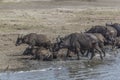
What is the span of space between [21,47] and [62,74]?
15.1 feet

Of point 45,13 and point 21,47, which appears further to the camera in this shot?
point 45,13

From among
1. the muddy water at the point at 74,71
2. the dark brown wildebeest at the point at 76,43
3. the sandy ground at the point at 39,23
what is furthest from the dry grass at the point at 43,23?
the dark brown wildebeest at the point at 76,43

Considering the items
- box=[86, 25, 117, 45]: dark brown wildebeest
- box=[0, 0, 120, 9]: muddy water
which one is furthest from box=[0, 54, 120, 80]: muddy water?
box=[0, 0, 120, 9]: muddy water

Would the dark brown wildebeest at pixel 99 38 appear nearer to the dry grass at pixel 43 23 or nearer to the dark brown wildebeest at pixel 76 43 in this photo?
the dark brown wildebeest at pixel 76 43

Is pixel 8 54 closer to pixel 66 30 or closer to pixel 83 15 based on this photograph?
pixel 66 30

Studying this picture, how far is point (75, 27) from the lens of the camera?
85.1ft

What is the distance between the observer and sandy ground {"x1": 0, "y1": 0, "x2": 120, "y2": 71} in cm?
1789

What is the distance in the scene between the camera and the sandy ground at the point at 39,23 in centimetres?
1789

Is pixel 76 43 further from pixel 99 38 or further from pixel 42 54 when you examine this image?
pixel 99 38

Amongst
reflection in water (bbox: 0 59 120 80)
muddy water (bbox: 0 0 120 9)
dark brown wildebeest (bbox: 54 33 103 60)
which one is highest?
muddy water (bbox: 0 0 120 9)

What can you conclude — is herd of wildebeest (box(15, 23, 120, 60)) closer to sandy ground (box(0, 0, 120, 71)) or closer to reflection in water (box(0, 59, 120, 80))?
sandy ground (box(0, 0, 120, 71))

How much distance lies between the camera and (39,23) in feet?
86.5

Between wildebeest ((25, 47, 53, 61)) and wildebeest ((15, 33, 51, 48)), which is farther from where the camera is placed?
wildebeest ((15, 33, 51, 48))

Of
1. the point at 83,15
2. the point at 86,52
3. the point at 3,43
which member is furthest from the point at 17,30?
the point at 83,15
